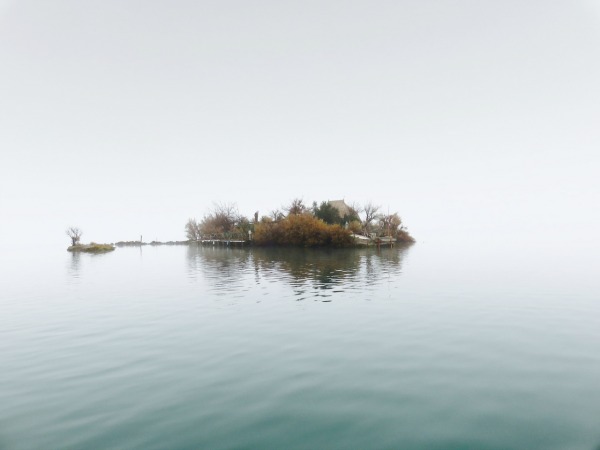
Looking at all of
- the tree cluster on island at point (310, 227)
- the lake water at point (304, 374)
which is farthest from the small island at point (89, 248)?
the lake water at point (304, 374)

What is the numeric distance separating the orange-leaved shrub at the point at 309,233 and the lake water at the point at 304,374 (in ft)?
197

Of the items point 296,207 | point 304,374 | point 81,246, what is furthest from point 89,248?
point 304,374

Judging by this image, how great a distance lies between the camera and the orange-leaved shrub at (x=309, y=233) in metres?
79.8

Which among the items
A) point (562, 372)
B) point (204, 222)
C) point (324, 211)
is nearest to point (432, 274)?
point (562, 372)

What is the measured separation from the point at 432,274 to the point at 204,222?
4362 inches

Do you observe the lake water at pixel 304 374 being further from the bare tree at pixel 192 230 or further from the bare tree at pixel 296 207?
the bare tree at pixel 192 230

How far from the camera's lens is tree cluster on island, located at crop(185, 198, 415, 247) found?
80.5 m

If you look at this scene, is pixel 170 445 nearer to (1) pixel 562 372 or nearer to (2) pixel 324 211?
(1) pixel 562 372

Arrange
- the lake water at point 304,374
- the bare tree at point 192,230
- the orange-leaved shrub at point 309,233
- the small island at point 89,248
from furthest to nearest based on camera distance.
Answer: the bare tree at point 192,230, the small island at point 89,248, the orange-leaved shrub at point 309,233, the lake water at point 304,374

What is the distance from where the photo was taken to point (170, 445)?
5816 mm

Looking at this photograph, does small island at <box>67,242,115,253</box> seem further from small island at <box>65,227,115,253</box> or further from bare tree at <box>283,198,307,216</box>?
bare tree at <box>283,198,307,216</box>

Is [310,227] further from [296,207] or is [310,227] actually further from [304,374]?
[304,374]

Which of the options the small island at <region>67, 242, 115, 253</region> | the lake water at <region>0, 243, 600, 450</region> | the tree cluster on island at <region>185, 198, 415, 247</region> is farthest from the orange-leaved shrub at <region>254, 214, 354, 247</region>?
the lake water at <region>0, 243, 600, 450</region>

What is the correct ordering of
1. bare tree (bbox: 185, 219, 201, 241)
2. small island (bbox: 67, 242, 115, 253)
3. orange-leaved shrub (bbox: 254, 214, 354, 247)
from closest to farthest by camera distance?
orange-leaved shrub (bbox: 254, 214, 354, 247) → small island (bbox: 67, 242, 115, 253) → bare tree (bbox: 185, 219, 201, 241)
